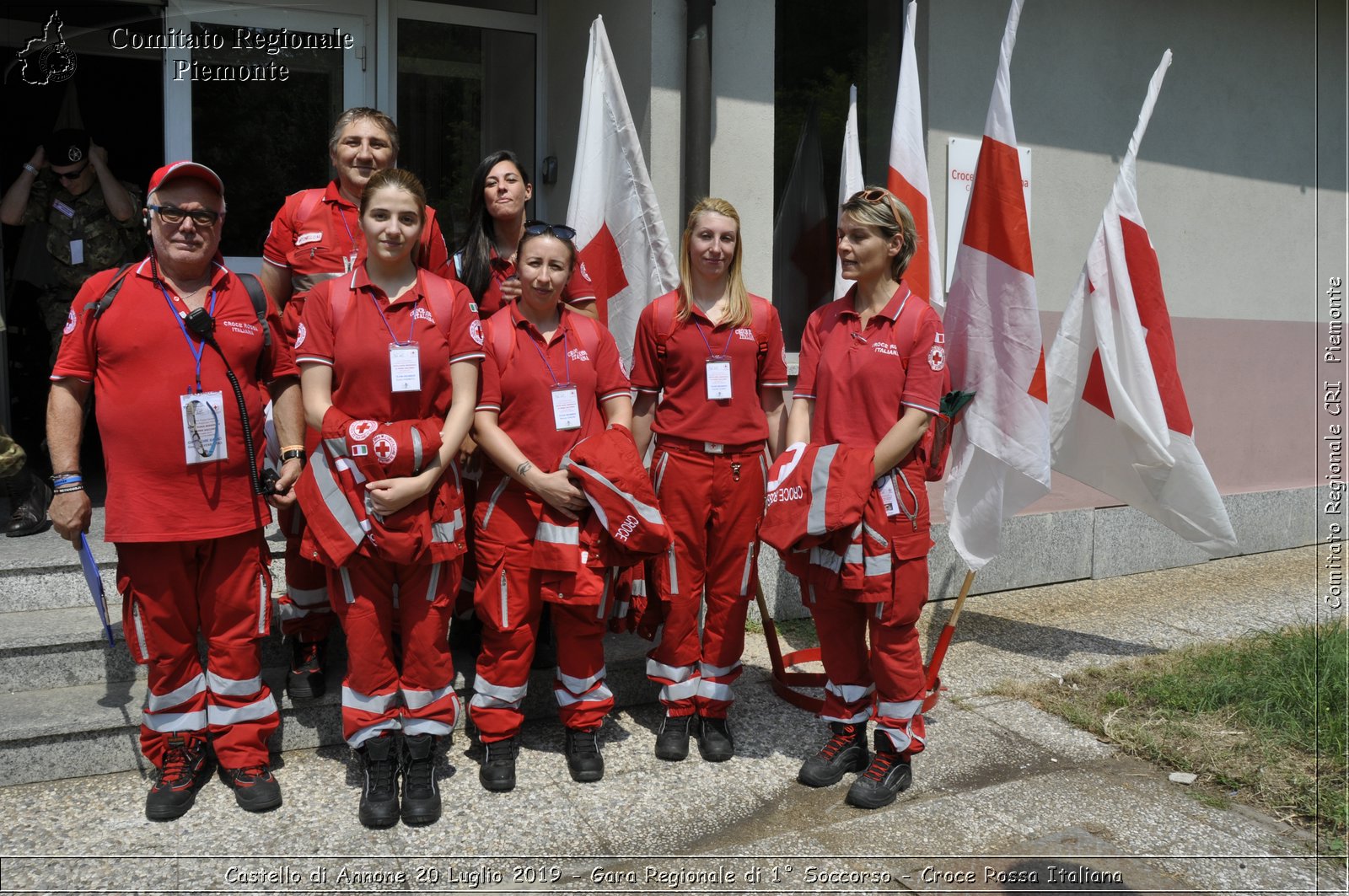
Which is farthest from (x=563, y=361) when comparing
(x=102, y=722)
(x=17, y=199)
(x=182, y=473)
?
(x=17, y=199)

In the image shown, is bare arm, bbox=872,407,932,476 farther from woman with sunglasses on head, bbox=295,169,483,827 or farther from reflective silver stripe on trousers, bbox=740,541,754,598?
woman with sunglasses on head, bbox=295,169,483,827

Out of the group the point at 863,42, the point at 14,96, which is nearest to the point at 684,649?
the point at 863,42

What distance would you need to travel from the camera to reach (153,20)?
6.20 metres

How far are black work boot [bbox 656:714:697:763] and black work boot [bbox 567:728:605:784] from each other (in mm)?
257

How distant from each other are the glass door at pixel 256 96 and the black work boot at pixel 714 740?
3928 mm

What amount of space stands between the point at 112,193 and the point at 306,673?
3.45 meters

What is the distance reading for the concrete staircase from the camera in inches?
145

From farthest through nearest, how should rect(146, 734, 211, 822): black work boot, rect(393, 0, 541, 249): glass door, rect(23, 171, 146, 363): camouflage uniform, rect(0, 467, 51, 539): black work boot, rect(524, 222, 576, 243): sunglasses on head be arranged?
rect(393, 0, 541, 249): glass door
rect(23, 171, 146, 363): camouflage uniform
rect(0, 467, 51, 539): black work boot
rect(524, 222, 576, 243): sunglasses on head
rect(146, 734, 211, 822): black work boot

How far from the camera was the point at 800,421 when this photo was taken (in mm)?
3969

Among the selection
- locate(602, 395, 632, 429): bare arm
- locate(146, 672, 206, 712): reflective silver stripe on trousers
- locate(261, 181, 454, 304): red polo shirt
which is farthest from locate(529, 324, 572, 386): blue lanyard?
locate(146, 672, 206, 712): reflective silver stripe on trousers

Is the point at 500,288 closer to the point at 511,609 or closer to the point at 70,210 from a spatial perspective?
the point at 511,609

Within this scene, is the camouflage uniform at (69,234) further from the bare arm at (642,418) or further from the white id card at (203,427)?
the bare arm at (642,418)

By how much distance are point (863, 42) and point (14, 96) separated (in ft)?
18.5

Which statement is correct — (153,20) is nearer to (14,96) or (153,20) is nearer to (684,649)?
(14,96)
